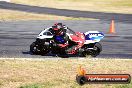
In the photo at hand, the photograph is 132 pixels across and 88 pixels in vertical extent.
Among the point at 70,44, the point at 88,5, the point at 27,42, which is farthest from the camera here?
the point at 88,5

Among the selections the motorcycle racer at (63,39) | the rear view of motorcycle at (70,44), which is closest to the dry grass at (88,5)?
the rear view of motorcycle at (70,44)

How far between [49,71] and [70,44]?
5.05 meters

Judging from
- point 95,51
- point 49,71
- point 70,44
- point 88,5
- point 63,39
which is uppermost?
point 63,39

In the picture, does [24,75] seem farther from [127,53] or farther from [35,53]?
[127,53]

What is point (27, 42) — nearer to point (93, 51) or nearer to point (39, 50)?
point (39, 50)

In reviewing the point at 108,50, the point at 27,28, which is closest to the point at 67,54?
the point at 108,50

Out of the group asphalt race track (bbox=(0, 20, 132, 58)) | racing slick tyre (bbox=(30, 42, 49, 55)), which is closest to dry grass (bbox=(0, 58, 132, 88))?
racing slick tyre (bbox=(30, 42, 49, 55))

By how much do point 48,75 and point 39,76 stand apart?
32 centimetres

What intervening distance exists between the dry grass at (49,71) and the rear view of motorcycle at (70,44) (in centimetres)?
246

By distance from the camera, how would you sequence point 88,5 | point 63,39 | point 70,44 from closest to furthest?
point 63,39 < point 70,44 < point 88,5

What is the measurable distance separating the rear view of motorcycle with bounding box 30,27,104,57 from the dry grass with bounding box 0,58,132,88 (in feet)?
8.08

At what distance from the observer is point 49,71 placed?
12.5m

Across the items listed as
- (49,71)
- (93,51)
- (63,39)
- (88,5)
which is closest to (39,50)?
(63,39)

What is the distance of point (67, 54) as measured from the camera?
17359 mm
